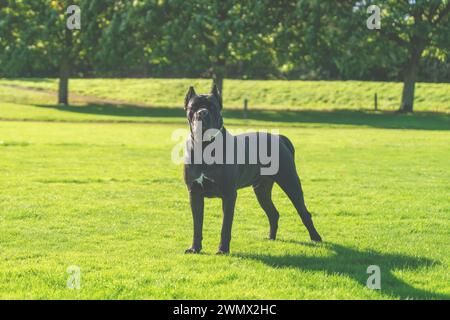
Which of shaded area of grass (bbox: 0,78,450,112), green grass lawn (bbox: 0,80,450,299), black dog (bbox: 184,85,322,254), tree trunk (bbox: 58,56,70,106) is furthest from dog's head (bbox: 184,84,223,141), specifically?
tree trunk (bbox: 58,56,70,106)

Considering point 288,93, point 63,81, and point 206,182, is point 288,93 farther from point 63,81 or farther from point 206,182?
point 206,182

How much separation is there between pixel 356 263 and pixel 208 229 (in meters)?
3.07

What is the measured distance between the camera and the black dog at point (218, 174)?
863 cm

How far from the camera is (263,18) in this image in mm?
50219

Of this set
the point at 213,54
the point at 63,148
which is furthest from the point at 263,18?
the point at 63,148

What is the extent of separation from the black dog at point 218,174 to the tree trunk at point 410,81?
41.7m

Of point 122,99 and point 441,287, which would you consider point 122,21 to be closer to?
point 122,99

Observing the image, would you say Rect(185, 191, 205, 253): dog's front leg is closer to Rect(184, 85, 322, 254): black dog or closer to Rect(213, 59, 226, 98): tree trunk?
Rect(184, 85, 322, 254): black dog

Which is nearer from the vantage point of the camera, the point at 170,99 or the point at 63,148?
the point at 63,148

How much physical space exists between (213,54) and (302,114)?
7580 millimetres

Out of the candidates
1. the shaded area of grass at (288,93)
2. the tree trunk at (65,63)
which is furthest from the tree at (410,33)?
the tree trunk at (65,63)

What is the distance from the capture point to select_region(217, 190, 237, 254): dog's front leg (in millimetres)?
9070
